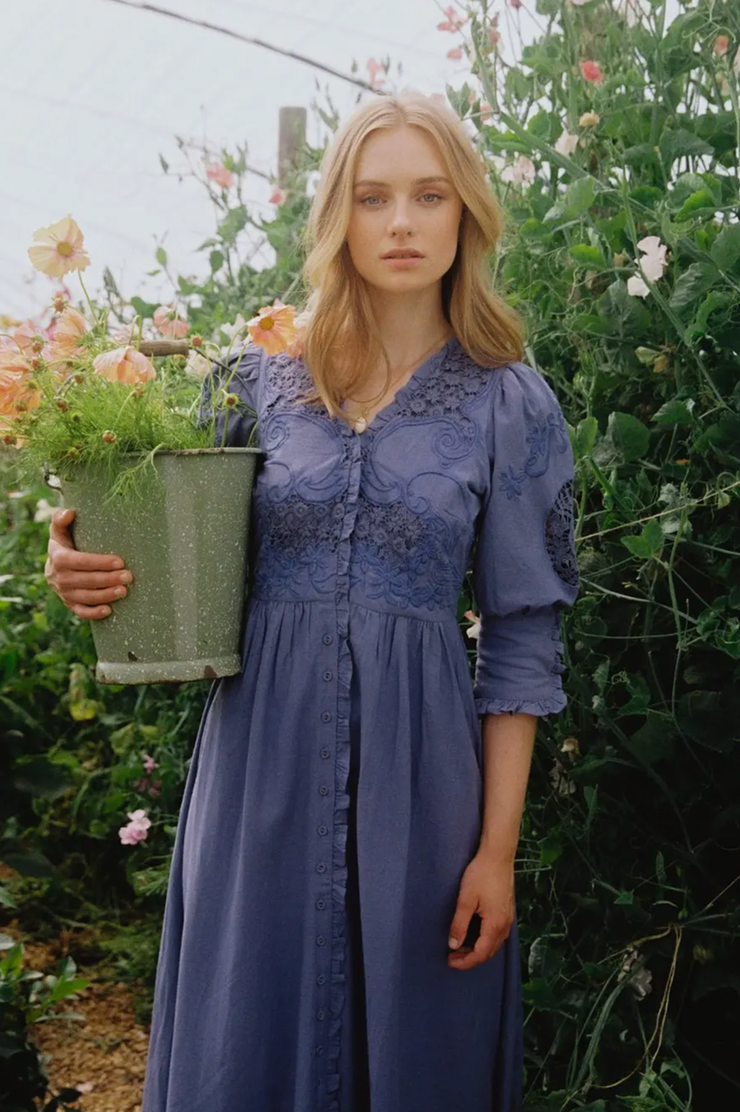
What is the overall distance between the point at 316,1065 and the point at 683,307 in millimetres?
955

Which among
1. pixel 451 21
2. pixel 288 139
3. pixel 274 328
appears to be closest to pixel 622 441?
pixel 274 328

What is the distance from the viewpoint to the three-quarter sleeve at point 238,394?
147cm

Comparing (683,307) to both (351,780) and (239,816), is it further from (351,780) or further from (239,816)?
(239,816)

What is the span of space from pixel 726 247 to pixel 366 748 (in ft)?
2.28

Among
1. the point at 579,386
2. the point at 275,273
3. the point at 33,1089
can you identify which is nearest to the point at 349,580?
the point at 579,386

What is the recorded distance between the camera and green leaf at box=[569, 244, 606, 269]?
159cm

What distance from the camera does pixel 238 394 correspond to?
154cm

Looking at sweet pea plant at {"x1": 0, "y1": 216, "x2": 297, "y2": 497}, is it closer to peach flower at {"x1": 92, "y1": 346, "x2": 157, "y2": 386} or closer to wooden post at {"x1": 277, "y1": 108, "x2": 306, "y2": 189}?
peach flower at {"x1": 92, "y1": 346, "x2": 157, "y2": 386}

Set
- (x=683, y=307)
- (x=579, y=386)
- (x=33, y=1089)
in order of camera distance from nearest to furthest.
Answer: (x=683, y=307), (x=579, y=386), (x=33, y=1089)

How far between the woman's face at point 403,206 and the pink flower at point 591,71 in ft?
1.46

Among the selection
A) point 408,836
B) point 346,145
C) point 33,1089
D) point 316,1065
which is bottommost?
point 33,1089

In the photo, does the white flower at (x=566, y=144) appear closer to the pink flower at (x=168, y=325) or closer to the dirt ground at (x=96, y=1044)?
the pink flower at (x=168, y=325)

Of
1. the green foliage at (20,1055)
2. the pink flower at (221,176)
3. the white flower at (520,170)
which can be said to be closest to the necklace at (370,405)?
the white flower at (520,170)

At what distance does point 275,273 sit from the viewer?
257 cm
